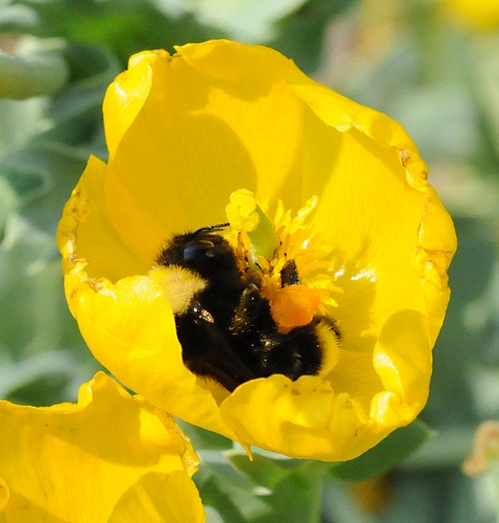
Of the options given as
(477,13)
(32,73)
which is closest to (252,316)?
(32,73)

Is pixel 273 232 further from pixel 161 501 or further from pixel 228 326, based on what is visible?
pixel 161 501

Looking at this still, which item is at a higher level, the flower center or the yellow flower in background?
the flower center

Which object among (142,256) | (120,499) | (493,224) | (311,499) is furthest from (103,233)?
(493,224)

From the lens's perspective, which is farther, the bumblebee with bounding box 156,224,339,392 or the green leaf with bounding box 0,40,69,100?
the green leaf with bounding box 0,40,69,100

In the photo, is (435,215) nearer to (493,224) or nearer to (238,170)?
(238,170)

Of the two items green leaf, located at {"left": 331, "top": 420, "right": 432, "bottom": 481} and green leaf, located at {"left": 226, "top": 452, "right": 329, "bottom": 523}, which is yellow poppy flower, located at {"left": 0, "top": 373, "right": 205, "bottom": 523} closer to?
green leaf, located at {"left": 226, "top": 452, "right": 329, "bottom": 523}

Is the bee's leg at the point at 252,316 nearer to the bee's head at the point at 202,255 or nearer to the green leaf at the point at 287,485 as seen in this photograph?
the bee's head at the point at 202,255

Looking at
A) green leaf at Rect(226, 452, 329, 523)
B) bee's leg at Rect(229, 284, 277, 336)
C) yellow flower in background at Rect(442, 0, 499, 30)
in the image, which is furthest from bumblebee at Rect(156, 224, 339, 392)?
yellow flower in background at Rect(442, 0, 499, 30)
